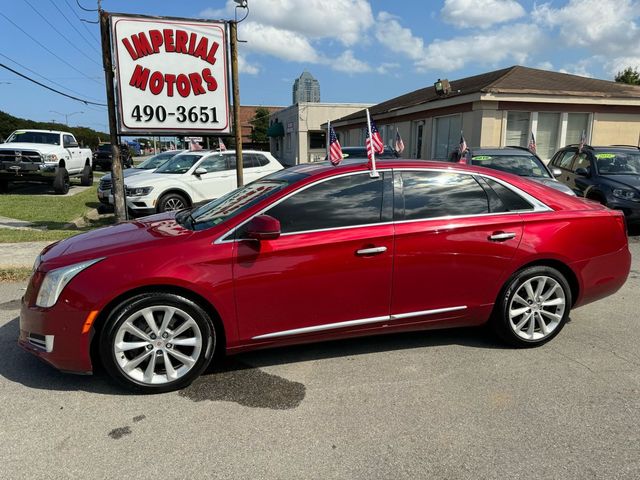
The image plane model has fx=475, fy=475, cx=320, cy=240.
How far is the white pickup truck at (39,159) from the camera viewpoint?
14.9 meters

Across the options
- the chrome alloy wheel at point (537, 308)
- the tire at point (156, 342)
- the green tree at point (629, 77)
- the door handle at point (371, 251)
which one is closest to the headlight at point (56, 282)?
the tire at point (156, 342)

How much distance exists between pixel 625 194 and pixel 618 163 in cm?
150

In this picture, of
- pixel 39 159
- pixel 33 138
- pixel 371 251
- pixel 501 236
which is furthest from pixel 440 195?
pixel 33 138

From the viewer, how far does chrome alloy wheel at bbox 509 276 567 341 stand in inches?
156

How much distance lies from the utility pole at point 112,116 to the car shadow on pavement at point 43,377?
4582mm

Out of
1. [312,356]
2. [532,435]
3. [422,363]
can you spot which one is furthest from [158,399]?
[532,435]

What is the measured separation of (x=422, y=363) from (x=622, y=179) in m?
7.91

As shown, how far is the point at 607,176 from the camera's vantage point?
31.4ft

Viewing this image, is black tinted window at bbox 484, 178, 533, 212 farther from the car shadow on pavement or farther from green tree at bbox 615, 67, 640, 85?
green tree at bbox 615, 67, 640, 85

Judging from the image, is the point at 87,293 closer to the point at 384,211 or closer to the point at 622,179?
the point at 384,211

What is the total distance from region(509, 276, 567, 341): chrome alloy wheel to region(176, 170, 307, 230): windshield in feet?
6.81

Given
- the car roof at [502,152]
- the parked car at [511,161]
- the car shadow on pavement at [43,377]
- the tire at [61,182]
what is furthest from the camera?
the tire at [61,182]

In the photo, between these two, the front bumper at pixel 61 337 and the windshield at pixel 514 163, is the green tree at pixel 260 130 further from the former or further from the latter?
the front bumper at pixel 61 337

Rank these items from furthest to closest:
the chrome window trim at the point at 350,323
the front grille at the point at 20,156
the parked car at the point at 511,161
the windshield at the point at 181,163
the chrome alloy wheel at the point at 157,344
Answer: the front grille at the point at 20,156 < the windshield at the point at 181,163 < the parked car at the point at 511,161 < the chrome window trim at the point at 350,323 < the chrome alloy wheel at the point at 157,344
